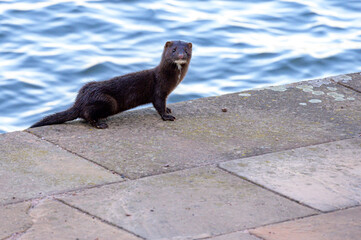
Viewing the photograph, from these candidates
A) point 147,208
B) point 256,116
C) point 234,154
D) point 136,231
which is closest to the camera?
point 136,231

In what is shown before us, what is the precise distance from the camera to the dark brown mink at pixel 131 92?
551cm

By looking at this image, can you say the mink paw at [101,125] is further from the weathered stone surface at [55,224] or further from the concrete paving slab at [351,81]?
the concrete paving slab at [351,81]

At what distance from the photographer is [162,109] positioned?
222 inches

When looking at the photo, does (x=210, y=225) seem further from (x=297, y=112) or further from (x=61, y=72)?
(x=61, y=72)

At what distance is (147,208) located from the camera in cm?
369

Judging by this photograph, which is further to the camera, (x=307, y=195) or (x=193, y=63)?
(x=193, y=63)

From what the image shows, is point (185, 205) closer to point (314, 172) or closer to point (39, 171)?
point (314, 172)

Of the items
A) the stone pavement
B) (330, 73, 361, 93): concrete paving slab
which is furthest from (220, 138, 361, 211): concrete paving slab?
(330, 73, 361, 93): concrete paving slab

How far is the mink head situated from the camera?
578 cm

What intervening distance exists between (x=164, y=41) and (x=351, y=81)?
622 cm

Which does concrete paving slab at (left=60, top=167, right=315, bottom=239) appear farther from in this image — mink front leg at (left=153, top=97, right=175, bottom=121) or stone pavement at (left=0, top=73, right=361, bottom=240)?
mink front leg at (left=153, top=97, right=175, bottom=121)

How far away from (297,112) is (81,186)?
2.27 metres

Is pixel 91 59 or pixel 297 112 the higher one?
pixel 297 112

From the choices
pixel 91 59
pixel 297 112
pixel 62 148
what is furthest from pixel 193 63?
pixel 62 148
